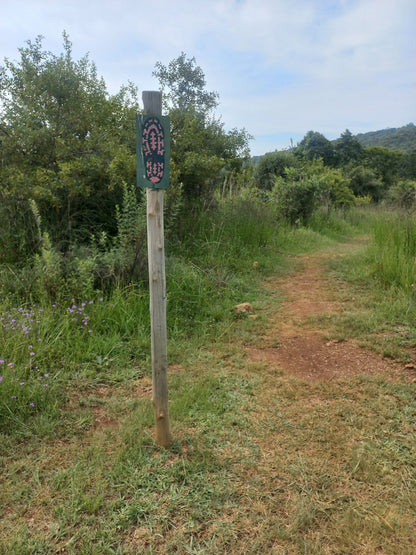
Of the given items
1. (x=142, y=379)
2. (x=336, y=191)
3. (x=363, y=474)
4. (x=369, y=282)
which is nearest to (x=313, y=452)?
(x=363, y=474)

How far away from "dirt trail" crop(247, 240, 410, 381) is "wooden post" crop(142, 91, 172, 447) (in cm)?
133

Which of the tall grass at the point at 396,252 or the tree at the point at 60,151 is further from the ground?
the tree at the point at 60,151

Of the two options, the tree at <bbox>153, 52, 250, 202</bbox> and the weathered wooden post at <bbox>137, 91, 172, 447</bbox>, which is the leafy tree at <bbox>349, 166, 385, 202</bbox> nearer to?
the tree at <bbox>153, 52, 250, 202</bbox>

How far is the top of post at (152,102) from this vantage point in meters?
1.91

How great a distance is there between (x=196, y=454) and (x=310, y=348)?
1.76 metres

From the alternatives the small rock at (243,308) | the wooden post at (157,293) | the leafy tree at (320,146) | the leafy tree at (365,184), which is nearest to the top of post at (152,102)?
the wooden post at (157,293)

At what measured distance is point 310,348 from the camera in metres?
3.52

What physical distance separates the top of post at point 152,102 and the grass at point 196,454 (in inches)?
74.7

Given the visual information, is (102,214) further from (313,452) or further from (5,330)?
(313,452)

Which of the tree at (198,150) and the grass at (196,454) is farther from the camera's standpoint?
the tree at (198,150)

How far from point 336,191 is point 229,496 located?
16.3 metres

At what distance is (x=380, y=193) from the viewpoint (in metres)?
23.4

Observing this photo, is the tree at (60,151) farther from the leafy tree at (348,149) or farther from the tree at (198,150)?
the leafy tree at (348,149)

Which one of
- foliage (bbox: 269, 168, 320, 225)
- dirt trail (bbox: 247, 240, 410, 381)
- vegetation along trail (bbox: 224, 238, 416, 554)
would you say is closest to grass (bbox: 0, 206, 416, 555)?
vegetation along trail (bbox: 224, 238, 416, 554)
